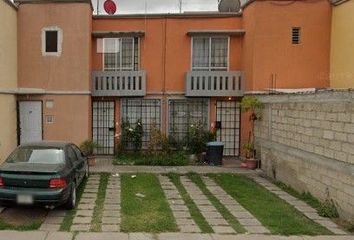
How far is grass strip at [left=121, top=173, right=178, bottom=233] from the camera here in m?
7.74

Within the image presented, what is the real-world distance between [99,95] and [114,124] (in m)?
1.46

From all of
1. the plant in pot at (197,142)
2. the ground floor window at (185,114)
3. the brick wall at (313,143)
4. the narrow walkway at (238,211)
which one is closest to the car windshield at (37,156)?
the narrow walkway at (238,211)

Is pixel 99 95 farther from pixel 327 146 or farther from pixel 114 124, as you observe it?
pixel 327 146

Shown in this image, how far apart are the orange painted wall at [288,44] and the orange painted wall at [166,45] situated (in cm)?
144

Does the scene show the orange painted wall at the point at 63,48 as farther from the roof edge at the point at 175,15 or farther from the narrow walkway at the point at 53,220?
the narrow walkway at the point at 53,220

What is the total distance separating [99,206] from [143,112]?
816 centimetres

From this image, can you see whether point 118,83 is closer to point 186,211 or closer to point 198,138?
point 198,138

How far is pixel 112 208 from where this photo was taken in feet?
29.4

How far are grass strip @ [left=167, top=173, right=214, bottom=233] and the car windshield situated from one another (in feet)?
10.5

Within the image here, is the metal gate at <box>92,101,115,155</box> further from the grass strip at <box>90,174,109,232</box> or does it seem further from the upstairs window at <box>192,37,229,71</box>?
the grass strip at <box>90,174,109,232</box>

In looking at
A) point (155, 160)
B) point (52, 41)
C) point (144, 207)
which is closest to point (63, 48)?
point (52, 41)

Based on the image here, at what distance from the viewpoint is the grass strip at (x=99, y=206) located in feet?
25.3

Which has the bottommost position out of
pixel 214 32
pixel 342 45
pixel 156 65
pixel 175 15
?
pixel 156 65

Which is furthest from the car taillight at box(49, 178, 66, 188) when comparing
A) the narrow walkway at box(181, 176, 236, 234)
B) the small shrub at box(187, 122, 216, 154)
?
the small shrub at box(187, 122, 216, 154)
